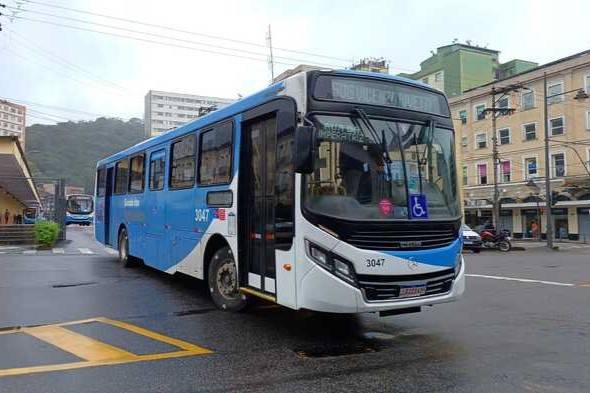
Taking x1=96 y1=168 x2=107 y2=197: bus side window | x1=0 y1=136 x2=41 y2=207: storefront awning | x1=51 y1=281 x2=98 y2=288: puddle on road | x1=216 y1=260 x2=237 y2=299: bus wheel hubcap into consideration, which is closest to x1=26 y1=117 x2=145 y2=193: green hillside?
x1=0 y1=136 x2=41 y2=207: storefront awning

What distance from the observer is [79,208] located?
158 ft

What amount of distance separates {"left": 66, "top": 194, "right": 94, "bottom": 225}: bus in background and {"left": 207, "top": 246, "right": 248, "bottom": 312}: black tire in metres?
42.7

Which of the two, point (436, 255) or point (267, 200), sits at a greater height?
point (267, 200)

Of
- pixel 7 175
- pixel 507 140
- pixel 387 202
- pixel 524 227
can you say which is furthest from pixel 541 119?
pixel 387 202

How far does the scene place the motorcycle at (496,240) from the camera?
29.4m

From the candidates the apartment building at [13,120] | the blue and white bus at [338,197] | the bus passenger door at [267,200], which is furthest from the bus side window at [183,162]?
the apartment building at [13,120]

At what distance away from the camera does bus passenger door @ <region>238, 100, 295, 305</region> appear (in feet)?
21.0

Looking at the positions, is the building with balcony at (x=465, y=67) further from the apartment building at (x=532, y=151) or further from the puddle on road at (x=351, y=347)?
the puddle on road at (x=351, y=347)

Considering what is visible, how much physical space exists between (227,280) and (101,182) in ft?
31.9

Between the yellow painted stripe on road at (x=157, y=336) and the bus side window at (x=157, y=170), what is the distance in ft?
11.9

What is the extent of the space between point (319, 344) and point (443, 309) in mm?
3206

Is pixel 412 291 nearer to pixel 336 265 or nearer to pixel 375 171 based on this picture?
pixel 336 265

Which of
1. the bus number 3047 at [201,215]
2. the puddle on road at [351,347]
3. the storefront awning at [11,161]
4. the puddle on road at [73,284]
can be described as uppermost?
the storefront awning at [11,161]

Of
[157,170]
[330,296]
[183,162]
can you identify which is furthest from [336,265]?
[157,170]
